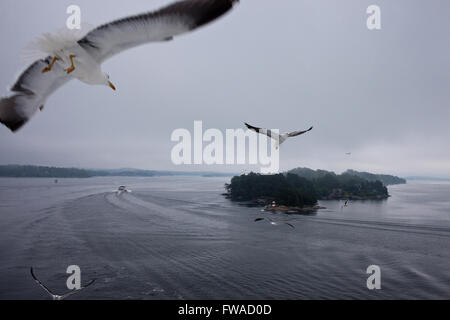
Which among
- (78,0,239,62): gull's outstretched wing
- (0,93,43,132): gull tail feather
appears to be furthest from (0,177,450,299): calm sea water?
(78,0,239,62): gull's outstretched wing

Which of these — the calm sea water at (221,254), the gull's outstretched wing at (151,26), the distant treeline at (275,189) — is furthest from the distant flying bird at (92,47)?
the distant treeline at (275,189)

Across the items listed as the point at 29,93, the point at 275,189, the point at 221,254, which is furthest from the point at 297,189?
the point at 29,93

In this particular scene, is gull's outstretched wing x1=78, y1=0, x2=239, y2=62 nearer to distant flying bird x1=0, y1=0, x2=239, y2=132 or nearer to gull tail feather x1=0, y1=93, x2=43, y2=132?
distant flying bird x1=0, y1=0, x2=239, y2=132

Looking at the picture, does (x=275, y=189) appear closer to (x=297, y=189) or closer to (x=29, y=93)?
(x=297, y=189)

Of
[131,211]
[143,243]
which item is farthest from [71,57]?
[131,211]

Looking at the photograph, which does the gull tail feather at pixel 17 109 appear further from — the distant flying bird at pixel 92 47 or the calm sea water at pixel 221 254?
the calm sea water at pixel 221 254
